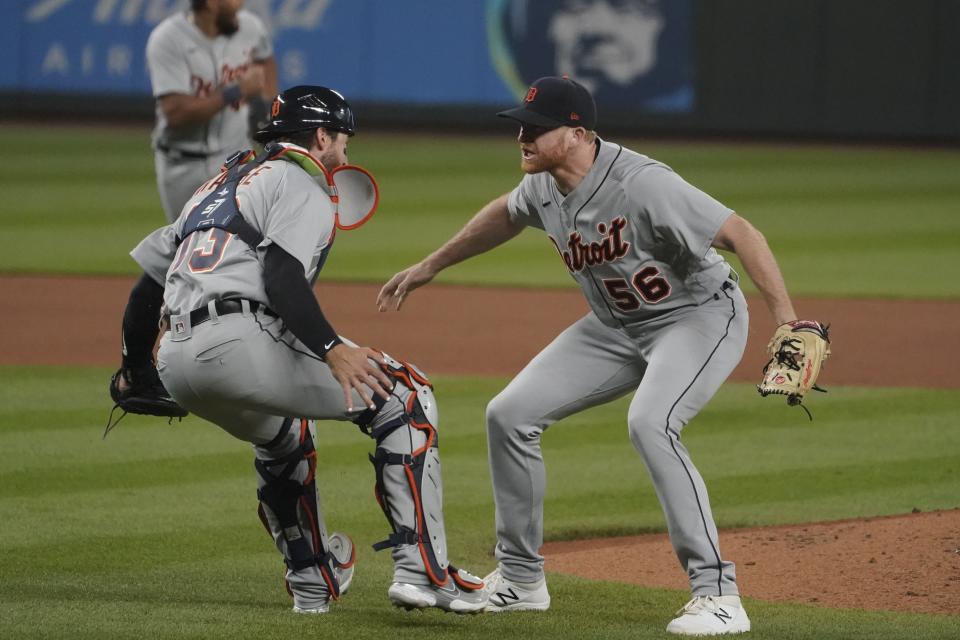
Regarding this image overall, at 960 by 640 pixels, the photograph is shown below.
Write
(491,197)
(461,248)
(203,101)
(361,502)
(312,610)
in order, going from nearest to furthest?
1. (312,610)
2. (461,248)
3. (361,502)
4. (203,101)
5. (491,197)

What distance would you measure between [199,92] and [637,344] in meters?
5.00

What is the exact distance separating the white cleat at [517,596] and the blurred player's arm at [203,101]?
4795mm

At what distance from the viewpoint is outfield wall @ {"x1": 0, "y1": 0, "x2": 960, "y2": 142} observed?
69.4ft

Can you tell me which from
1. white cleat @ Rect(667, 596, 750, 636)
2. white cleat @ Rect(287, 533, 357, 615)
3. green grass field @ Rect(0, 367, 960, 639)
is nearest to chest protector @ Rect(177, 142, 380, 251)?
white cleat @ Rect(287, 533, 357, 615)

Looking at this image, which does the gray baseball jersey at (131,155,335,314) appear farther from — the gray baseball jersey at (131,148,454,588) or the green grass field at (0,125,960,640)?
the green grass field at (0,125,960,640)

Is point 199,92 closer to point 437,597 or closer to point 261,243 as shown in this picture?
point 261,243

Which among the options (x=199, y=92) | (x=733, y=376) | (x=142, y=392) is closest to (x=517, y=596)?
(x=142, y=392)

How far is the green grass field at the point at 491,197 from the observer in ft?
43.3

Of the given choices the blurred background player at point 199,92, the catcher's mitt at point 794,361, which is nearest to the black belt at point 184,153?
the blurred background player at point 199,92

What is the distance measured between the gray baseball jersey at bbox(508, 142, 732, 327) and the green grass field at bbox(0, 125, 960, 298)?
24.5ft

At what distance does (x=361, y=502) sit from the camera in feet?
21.3

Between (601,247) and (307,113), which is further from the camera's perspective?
(601,247)

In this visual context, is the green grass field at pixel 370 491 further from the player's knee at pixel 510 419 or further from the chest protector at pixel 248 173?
the chest protector at pixel 248 173

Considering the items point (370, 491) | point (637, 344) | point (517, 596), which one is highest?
point (637, 344)
